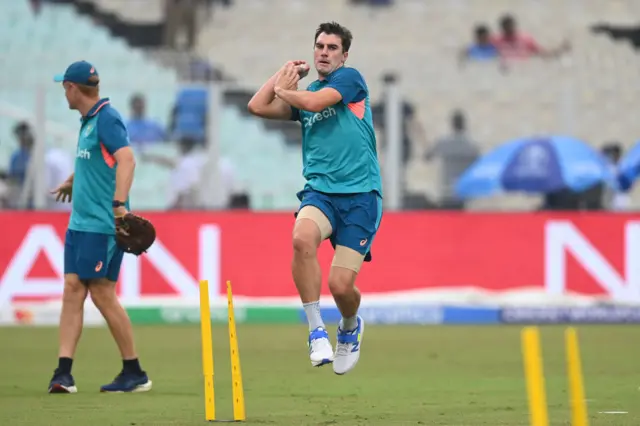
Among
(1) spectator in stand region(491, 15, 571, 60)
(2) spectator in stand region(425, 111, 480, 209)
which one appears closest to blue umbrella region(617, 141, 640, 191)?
(2) spectator in stand region(425, 111, 480, 209)

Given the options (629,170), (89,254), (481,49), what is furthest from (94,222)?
(481,49)

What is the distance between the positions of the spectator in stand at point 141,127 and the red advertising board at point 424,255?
144 cm

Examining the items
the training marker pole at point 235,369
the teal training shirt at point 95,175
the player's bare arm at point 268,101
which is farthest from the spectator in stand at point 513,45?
the training marker pole at point 235,369

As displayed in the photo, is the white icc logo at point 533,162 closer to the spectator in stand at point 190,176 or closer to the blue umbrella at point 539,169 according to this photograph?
the blue umbrella at point 539,169

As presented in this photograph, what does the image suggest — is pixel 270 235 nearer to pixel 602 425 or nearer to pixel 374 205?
pixel 374 205

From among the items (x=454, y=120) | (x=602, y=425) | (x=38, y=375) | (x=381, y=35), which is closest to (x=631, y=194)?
(x=454, y=120)

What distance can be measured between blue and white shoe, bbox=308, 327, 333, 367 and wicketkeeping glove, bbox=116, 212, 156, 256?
1938 mm

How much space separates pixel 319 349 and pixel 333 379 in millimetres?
2757

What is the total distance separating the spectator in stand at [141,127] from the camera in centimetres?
1897

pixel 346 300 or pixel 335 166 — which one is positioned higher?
pixel 335 166

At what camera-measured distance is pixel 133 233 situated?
10555 mm

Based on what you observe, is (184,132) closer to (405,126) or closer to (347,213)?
(405,126)

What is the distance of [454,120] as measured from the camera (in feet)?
63.4

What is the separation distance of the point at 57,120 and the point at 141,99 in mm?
1317
